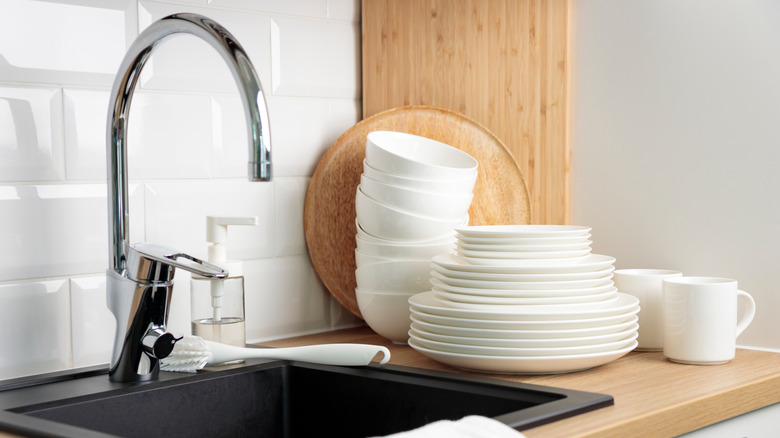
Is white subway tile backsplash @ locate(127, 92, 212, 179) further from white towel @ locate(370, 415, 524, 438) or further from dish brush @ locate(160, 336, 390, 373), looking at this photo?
white towel @ locate(370, 415, 524, 438)

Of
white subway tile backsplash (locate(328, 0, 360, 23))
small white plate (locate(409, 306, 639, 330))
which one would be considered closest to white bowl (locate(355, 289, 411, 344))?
small white plate (locate(409, 306, 639, 330))

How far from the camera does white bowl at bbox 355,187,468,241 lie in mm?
1364

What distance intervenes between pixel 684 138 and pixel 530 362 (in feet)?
1.55

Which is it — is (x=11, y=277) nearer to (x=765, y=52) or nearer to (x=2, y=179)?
(x=2, y=179)

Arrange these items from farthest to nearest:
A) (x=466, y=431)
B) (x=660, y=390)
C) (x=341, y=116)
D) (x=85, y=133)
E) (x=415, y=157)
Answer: (x=341, y=116)
(x=415, y=157)
(x=85, y=133)
(x=660, y=390)
(x=466, y=431)

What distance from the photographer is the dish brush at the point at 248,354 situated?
45.9 inches

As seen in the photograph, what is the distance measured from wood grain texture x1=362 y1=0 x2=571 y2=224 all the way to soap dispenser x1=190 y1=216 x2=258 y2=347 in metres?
0.47

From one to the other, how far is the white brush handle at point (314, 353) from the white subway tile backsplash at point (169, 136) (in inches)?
12.4

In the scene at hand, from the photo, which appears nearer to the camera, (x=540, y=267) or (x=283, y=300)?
(x=540, y=267)

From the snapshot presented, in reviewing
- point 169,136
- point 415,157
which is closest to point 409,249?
point 415,157

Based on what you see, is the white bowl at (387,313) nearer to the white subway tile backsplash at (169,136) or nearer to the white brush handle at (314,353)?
the white brush handle at (314,353)

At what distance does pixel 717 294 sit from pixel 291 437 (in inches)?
24.7

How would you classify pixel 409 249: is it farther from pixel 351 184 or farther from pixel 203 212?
pixel 203 212

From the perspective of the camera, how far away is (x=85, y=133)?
1.26 meters
